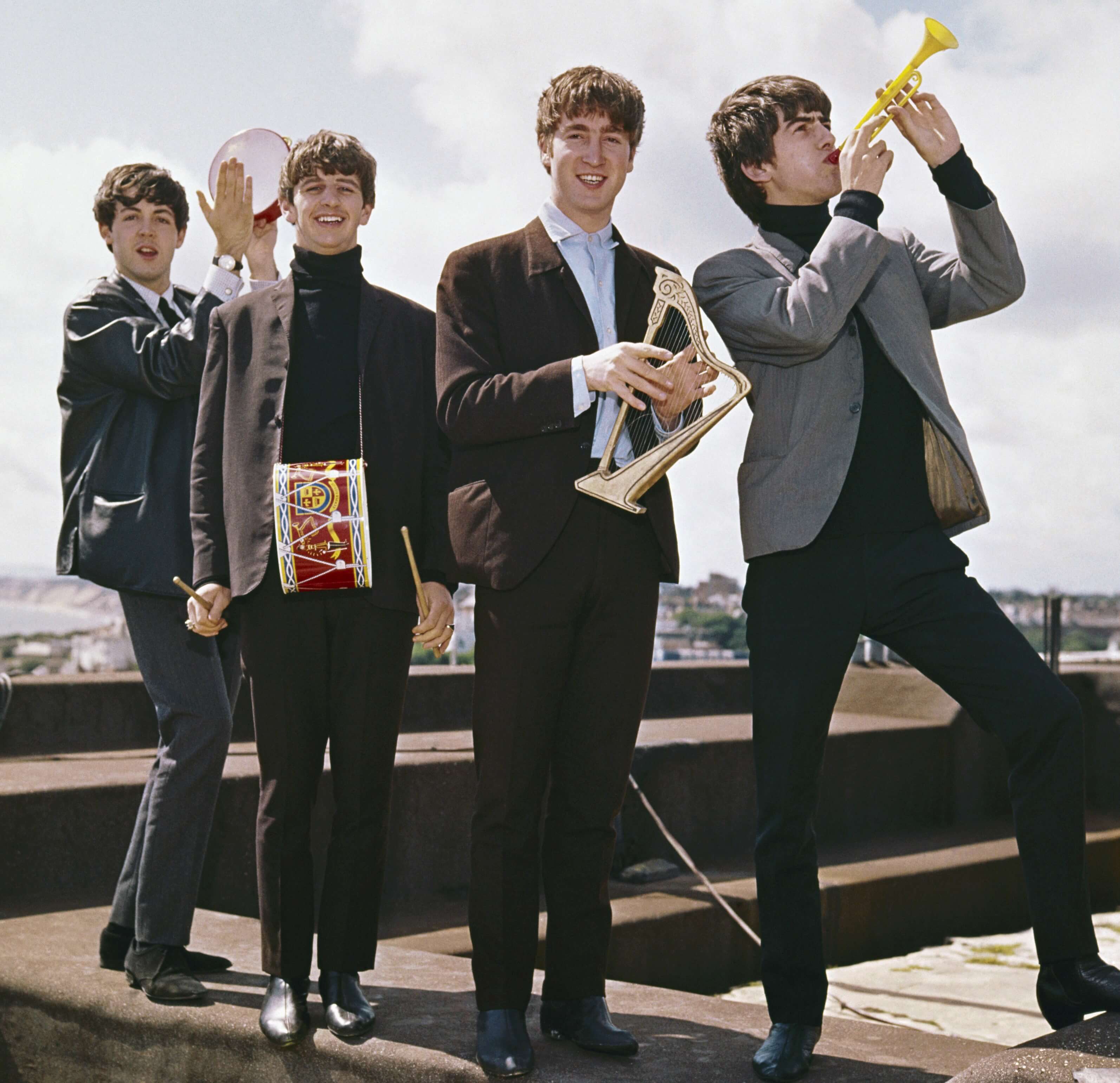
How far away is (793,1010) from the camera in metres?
2.71

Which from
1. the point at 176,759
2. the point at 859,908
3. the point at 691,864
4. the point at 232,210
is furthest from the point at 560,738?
the point at 859,908

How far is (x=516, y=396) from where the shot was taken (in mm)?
2688

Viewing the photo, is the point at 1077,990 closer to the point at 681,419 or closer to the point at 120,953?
the point at 681,419

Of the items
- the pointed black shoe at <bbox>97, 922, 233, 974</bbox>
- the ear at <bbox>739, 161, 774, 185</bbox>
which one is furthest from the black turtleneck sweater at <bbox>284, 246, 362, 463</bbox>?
the pointed black shoe at <bbox>97, 922, 233, 974</bbox>

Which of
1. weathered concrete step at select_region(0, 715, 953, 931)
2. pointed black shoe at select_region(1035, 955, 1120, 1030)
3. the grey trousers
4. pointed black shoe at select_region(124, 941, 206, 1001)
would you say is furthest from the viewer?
weathered concrete step at select_region(0, 715, 953, 931)

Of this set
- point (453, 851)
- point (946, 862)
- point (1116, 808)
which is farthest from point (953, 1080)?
point (1116, 808)

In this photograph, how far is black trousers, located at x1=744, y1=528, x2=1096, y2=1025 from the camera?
2.62 meters

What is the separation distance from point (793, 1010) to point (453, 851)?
108 inches

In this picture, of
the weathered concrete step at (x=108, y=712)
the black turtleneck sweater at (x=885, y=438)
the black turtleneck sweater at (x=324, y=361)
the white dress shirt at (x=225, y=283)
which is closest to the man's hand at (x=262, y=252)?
the white dress shirt at (x=225, y=283)

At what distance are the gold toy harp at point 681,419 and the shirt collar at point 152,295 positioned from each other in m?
1.52

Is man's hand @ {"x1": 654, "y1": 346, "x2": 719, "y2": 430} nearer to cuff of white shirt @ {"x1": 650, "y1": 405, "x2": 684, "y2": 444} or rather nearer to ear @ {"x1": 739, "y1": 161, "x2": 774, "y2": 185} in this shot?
cuff of white shirt @ {"x1": 650, "y1": 405, "x2": 684, "y2": 444}

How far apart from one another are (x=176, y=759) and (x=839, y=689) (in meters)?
1.59

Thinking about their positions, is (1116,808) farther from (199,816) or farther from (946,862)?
(199,816)

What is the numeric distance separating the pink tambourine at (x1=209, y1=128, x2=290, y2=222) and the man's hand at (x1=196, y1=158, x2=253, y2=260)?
0.02 m
